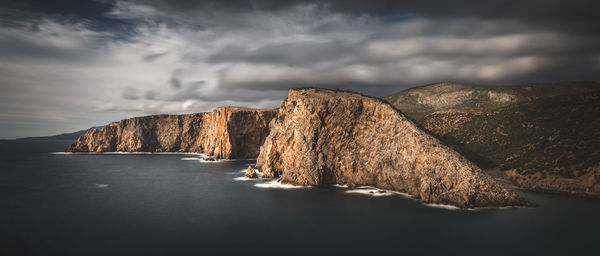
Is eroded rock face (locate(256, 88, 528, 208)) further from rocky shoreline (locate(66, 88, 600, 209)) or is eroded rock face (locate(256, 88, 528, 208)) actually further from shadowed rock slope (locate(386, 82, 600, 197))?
shadowed rock slope (locate(386, 82, 600, 197))

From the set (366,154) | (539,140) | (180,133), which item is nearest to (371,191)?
(366,154)

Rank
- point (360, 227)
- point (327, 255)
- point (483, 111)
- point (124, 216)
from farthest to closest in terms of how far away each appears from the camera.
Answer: point (483, 111), point (124, 216), point (360, 227), point (327, 255)

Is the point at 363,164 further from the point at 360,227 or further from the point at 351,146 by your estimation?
the point at 360,227

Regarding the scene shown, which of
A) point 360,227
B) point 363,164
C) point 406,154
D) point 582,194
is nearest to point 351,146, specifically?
point 363,164

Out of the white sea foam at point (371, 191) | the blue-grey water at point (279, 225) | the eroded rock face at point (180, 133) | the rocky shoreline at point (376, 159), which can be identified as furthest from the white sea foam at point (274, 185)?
the eroded rock face at point (180, 133)

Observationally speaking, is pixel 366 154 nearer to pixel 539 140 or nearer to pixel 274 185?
pixel 274 185

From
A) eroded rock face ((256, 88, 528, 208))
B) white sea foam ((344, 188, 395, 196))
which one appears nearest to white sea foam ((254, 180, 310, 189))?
eroded rock face ((256, 88, 528, 208))
